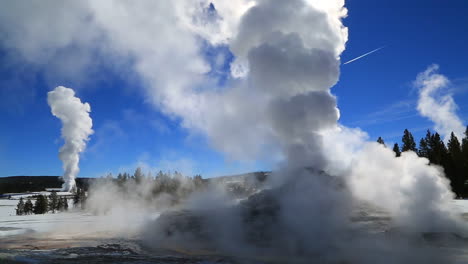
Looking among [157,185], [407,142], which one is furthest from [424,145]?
[157,185]

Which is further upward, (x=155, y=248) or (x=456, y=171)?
(x=456, y=171)

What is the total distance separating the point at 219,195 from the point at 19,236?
14.5 metres

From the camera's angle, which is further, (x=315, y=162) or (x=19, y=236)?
(x=315, y=162)

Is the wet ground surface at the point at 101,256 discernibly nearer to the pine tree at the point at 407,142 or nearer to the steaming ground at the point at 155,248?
the steaming ground at the point at 155,248

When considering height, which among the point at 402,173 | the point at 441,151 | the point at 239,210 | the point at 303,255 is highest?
the point at 441,151

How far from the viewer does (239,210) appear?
2212 cm

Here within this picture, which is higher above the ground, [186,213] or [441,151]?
[441,151]

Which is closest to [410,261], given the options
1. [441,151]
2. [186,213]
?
[186,213]

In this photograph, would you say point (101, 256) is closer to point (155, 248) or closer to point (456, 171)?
point (155, 248)

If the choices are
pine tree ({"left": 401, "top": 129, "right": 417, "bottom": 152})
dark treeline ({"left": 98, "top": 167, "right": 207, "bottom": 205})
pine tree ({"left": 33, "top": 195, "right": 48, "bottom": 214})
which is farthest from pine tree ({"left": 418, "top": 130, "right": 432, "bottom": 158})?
pine tree ({"left": 33, "top": 195, "right": 48, "bottom": 214})

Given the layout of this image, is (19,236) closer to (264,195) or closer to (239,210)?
(239,210)

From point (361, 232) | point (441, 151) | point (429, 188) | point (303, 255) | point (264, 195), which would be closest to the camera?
point (303, 255)

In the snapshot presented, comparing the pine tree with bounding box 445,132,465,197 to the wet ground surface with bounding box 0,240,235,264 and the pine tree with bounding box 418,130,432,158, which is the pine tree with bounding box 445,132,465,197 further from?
the wet ground surface with bounding box 0,240,235,264

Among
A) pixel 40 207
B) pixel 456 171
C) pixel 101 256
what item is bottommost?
pixel 40 207
